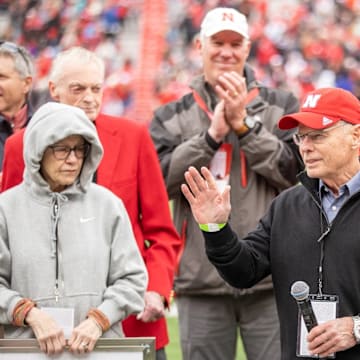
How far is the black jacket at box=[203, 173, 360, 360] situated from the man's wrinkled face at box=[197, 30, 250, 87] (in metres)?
1.40

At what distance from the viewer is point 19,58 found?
5430 mm

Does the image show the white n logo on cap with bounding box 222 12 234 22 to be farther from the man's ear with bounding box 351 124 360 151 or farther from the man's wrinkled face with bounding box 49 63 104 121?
the man's ear with bounding box 351 124 360 151

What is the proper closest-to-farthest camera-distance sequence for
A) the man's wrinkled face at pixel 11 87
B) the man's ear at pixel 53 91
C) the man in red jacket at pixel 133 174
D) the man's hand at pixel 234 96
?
the man in red jacket at pixel 133 174
the man's ear at pixel 53 91
the man's hand at pixel 234 96
the man's wrinkled face at pixel 11 87

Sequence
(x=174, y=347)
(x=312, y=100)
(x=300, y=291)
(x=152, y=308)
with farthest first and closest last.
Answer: (x=174, y=347) → (x=152, y=308) → (x=312, y=100) → (x=300, y=291)

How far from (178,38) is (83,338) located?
26.9m

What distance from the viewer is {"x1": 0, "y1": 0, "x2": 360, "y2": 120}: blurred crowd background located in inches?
1051

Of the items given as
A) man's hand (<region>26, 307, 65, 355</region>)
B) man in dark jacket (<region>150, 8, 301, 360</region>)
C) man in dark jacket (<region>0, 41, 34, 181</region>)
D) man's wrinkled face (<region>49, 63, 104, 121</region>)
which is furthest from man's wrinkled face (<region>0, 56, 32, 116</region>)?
man's hand (<region>26, 307, 65, 355</region>)

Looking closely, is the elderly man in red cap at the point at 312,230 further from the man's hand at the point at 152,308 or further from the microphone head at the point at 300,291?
the man's hand at the point at 152,308

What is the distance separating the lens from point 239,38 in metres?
5.59

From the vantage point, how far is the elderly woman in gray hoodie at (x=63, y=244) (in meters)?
4.21

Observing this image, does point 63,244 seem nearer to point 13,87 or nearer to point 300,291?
point 300,291

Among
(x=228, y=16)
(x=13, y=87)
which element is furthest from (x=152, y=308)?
(x=228, y=16)

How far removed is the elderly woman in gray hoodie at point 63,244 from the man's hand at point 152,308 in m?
0.37

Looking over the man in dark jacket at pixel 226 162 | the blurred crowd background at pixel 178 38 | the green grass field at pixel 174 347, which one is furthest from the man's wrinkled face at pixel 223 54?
the blurred crowd background at pixel 178 38
